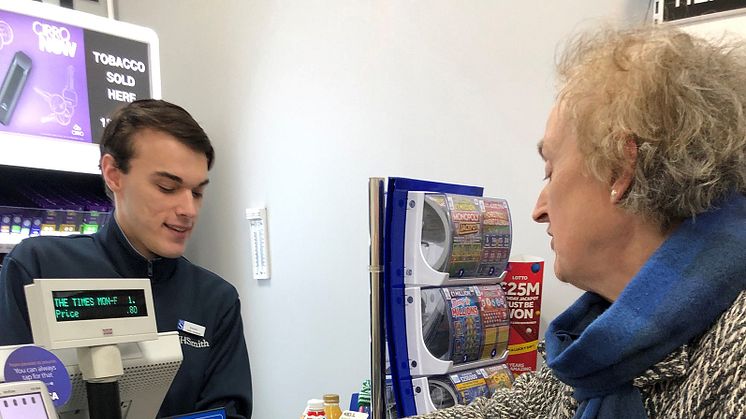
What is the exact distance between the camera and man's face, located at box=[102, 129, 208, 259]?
144 cm

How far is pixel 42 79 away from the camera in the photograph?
7.50 ft

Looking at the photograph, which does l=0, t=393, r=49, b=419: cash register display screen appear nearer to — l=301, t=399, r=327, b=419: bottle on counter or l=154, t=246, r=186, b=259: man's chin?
l=154, t=246, r=186, b=259: man's chin

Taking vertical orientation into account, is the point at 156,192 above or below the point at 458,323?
above

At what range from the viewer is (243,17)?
2.68m

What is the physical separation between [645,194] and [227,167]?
2290mm

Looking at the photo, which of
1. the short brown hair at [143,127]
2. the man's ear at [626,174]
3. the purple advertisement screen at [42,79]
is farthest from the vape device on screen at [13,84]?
the man's ear at [626,174]

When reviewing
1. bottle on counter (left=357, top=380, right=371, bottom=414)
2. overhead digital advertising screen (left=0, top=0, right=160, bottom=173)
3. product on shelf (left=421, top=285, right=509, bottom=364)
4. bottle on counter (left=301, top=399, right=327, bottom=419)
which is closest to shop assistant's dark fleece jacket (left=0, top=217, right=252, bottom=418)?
bottle on counter (left=301, top=399, right=327, bottom=419)

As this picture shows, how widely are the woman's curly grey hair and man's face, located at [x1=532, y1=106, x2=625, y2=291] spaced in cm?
3

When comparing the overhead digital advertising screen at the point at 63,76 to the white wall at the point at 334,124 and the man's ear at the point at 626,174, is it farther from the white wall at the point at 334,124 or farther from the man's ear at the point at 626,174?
the man's ear at the point at 626,174

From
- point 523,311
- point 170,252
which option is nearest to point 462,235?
point 523,311

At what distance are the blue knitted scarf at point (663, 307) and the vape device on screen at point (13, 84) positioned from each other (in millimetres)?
2247

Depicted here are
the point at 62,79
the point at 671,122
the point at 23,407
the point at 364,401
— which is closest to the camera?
the point at 23,407

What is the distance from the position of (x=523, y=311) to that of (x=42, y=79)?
206 cm

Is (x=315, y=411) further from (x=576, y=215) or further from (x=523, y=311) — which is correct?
(x=576, y=215)
